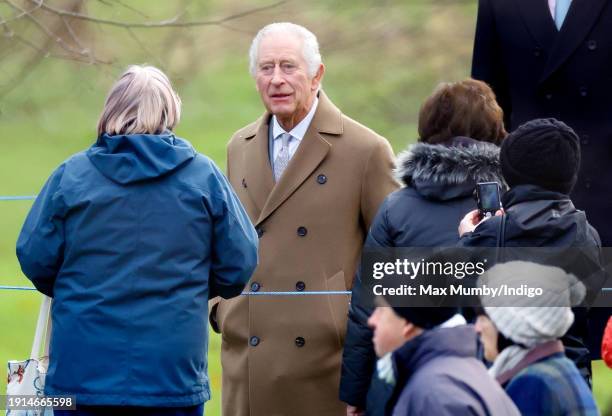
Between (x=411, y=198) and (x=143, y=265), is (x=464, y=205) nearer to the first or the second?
(x=411, y=198)

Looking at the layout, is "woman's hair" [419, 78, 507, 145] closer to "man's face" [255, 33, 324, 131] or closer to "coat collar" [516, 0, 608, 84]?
"coat collar" [516, 0, 608, 84]

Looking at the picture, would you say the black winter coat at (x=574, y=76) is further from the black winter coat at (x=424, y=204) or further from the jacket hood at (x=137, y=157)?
the jacket hood at (x=137, y=157)

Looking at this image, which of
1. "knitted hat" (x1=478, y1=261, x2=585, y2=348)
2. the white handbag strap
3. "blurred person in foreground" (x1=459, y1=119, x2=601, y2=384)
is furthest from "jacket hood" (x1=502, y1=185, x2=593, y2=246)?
the white handbag strap

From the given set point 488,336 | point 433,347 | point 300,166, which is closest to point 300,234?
point 300,166

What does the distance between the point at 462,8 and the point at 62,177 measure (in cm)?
550

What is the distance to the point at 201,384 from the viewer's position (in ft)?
14.4

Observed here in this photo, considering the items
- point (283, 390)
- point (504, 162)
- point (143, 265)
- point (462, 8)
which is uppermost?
point (462, 8)

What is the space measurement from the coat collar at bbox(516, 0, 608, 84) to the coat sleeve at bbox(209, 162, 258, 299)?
1244 millimetres

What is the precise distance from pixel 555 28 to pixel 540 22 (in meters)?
0.06

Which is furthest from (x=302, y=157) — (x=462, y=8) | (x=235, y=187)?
(x=462, y=8)

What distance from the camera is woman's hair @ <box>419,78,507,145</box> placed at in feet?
15.4

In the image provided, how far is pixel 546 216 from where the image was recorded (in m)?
4.20

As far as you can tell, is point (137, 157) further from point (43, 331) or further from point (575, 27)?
point (575, 27)

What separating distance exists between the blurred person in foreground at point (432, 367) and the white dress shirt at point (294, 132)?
178 cm
